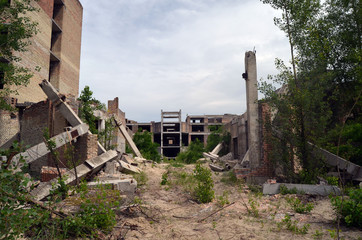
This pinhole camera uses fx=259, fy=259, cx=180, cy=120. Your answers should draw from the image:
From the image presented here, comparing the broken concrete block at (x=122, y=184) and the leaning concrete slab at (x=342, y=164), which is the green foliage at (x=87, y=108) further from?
the leaning concrete slab at (x=342, y=164)

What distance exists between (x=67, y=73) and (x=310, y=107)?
736 inches

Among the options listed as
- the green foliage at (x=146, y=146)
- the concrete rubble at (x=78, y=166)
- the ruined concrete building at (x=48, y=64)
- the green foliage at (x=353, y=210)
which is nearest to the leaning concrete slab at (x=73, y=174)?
the concrete rubble at (x=78, y=166)

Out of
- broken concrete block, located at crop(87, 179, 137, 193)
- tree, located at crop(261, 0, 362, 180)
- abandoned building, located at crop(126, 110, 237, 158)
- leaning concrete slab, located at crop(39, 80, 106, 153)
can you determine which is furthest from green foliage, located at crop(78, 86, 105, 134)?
abandoned building, located at crop(126, 110, 237, 158)

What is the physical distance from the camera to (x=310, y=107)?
786 cm

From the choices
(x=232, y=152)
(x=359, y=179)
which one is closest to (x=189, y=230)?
(x=359, y=179)

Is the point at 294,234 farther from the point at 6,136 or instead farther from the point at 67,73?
the point at 67,73

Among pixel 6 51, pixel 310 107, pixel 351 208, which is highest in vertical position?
pixel 6 51

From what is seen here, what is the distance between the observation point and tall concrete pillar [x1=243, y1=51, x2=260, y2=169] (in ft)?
30.6

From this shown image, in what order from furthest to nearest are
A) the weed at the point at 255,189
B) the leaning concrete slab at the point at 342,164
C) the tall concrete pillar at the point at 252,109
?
the tall concrete pillar at the point at 252,109, the leaning concrete slab at the point at 342,164, the weed at the point at 255,189

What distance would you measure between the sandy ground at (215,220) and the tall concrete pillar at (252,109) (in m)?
2.32

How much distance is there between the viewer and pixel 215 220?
5.18 meters

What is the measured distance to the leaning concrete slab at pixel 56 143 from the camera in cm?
665

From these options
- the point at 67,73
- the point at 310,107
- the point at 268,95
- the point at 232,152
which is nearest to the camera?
the point at 310,107

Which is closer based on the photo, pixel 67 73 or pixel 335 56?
pixel 335 56
